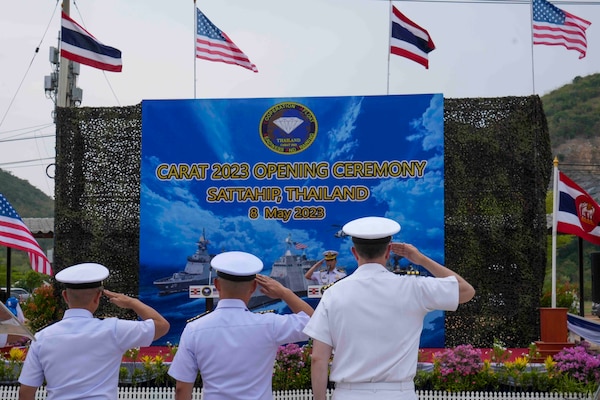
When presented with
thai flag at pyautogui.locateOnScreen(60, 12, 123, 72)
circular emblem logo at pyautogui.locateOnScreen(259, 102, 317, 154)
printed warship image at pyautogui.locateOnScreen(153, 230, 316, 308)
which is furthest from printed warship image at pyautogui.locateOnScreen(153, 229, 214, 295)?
thai flag at pyautogui.locateOnScreen(60, 12, 123, 72)

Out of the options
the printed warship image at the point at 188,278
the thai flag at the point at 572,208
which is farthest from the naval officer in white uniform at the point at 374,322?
the printed warship image at the point at 188,278

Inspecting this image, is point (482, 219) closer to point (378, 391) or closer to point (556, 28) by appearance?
point (556, 28)

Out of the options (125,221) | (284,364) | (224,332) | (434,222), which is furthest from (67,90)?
(224,332)

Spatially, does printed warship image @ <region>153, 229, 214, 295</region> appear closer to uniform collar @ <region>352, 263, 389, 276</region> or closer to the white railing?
the white railing

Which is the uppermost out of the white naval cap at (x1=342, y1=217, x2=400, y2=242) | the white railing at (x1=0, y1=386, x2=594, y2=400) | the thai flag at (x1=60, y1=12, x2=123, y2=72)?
the thai flag at (x1=60, y1=12, x2=123, y2=72)

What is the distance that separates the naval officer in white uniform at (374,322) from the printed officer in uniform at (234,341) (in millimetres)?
220

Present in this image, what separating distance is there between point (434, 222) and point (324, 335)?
803cm

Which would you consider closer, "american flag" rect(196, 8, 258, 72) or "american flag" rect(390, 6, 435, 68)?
"american flag" rect(390, 6, 435, 68)

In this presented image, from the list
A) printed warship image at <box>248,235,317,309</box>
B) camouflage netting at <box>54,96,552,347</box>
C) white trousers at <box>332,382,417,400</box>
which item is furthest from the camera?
printed warship image at <box>248,235,317,309</box>

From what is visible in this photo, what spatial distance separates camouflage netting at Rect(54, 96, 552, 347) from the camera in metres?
10.9

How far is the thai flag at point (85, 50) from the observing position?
1154cm

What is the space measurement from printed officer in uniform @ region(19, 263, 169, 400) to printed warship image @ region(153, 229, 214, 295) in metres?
7.70

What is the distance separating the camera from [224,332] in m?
3.29

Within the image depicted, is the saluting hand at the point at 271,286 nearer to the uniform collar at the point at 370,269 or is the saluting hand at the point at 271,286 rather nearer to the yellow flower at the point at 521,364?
the uniform collar at the point at 370,269
